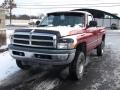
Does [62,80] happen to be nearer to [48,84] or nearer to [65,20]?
[48,84]

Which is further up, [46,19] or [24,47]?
[46,19]

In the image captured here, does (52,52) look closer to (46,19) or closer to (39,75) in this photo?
(39,75)

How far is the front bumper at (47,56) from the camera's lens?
7.00 m

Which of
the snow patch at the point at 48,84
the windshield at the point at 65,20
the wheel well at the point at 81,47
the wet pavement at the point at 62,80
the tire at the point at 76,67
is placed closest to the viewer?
the snow patch at the point at 48,84

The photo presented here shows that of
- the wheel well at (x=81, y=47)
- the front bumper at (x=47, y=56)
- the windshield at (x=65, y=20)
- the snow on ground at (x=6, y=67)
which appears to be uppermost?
the windshield at (x=65, y=20)

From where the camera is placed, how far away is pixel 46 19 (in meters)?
9.50

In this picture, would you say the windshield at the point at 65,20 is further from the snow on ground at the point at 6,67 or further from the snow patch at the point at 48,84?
the snow patch at the point at 48,84

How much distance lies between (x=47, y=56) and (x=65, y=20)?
225cm

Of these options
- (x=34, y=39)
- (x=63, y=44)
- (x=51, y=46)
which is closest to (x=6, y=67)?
(x=34, y=39)

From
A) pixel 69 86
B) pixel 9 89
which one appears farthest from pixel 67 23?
pixel 9 89

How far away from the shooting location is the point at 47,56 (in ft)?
23.2

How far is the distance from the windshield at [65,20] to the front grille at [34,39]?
1.59 meters

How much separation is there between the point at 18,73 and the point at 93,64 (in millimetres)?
3037

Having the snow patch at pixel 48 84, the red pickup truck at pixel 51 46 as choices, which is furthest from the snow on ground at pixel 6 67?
the snow patch at pixel 48 84
